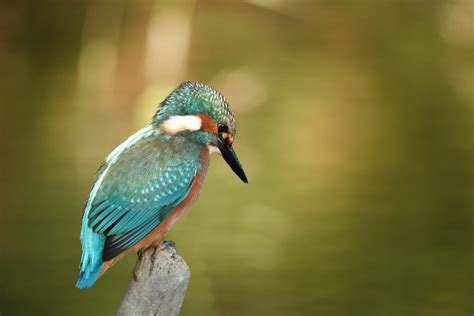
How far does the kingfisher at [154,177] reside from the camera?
131 inches

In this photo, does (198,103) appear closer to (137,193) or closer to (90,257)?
(137,193)

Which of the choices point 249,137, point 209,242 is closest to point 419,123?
point 249,137

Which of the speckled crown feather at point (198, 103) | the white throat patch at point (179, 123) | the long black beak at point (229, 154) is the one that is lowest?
the long black beak at point (229, 154)

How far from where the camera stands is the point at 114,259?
3398mm

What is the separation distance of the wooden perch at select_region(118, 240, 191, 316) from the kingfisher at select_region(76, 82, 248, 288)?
13cm

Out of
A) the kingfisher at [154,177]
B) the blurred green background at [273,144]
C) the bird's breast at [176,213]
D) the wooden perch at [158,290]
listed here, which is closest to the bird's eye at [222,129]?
the kingfisher at [154,177]

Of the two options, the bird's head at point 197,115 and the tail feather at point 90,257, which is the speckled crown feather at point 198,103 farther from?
the tail feather at point 90,257

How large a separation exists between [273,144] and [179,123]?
607cm

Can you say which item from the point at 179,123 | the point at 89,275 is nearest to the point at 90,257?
the point at 89,275

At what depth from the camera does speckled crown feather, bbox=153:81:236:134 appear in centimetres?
362

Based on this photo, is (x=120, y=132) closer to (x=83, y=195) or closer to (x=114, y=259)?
(x=83, y=195)

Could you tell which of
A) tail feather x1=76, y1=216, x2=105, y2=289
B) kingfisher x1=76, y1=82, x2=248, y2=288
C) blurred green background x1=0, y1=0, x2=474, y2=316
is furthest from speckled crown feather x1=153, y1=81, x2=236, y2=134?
blurred green background x1=0, y1=0, x2=474, y2=316

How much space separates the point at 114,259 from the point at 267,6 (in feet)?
32.6

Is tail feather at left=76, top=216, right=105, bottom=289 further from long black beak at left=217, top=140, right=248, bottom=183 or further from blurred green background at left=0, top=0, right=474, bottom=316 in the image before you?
blurred green background at left=0, top=0, right=474, bottom=316
